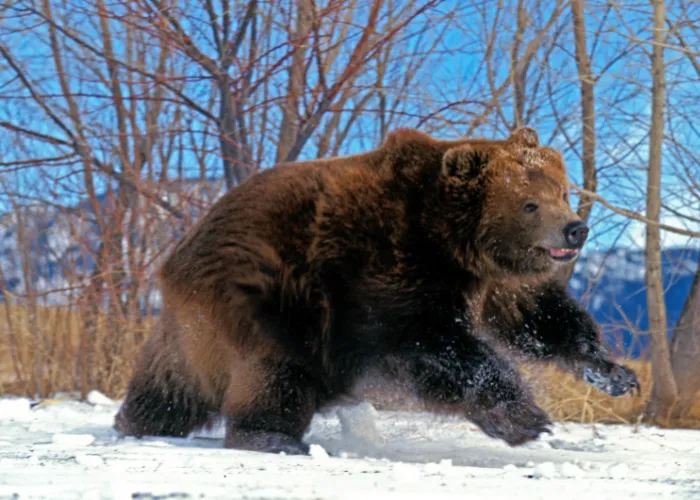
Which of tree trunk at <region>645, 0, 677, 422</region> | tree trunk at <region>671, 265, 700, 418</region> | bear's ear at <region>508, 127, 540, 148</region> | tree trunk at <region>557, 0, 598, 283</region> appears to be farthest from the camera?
tree trunk at <region>557, 0, 598, 283</region>

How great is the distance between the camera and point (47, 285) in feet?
26.0

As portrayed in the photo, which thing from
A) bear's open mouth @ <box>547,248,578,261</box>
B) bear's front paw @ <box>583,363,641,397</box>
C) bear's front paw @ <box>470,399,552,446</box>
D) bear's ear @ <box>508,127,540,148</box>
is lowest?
bear's front paw @ <box>470,399,552,446</box>

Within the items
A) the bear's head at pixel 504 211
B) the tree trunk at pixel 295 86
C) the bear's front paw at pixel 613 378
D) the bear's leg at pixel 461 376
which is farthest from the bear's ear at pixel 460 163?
the tree trunk at pixel 295 86

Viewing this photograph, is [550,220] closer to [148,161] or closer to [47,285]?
[148,161]

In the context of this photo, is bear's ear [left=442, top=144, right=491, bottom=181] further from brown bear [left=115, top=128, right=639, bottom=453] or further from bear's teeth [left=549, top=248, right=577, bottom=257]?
bear's teeth [left=549, top=248, right=577, bottom=257]

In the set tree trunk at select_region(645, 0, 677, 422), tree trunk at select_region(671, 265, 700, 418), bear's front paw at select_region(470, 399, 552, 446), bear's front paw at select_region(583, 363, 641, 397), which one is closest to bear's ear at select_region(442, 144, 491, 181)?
bear's front paw at select_region(470, 399, 552, 446)

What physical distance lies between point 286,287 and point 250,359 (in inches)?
15.3

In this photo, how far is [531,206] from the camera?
4137 mm

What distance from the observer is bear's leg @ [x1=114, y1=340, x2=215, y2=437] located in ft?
14.9

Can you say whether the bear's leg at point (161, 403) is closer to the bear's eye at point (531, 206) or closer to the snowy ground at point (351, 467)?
the snowy ground at point (351, 467)

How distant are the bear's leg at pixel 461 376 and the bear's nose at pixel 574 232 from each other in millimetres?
639

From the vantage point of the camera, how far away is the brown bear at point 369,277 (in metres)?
3.98

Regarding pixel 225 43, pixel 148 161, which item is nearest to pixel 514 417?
pixel 225 43

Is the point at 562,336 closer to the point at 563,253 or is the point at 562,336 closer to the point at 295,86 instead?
the point at 563,253
